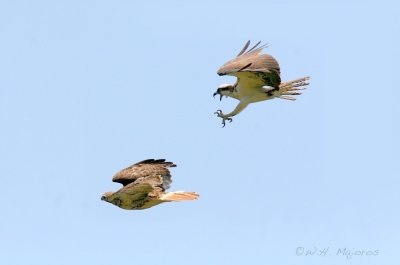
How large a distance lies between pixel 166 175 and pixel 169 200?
3.72 ft

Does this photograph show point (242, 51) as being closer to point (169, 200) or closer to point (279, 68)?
point (279, 68)

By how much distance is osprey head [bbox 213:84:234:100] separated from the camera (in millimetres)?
35844

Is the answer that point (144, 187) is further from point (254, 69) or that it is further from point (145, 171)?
point (254, 69)

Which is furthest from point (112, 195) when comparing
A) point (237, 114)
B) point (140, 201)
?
point (237, 114)

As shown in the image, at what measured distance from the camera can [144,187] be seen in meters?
33.2

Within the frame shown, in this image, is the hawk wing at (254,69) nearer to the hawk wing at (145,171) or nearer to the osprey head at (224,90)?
the osprey head at (224,90)

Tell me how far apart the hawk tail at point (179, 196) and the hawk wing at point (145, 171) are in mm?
486

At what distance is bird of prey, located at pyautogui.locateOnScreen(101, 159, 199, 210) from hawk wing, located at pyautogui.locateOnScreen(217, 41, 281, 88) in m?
2.95

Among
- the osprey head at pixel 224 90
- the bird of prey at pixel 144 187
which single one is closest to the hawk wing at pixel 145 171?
the bird of prey at pixel 144 187

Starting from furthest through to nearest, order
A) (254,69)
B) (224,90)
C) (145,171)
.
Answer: (224,90), (145,171), (254,69)

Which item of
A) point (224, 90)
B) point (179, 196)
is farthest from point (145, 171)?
point (224, 90)

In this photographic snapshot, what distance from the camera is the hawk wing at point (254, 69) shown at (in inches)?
1310

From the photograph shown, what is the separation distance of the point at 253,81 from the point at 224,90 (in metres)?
1.48

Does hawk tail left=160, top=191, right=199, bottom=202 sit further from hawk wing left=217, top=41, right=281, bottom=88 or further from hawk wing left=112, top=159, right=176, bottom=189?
hawk wing left=217, top=41, right=281, bottom=88
